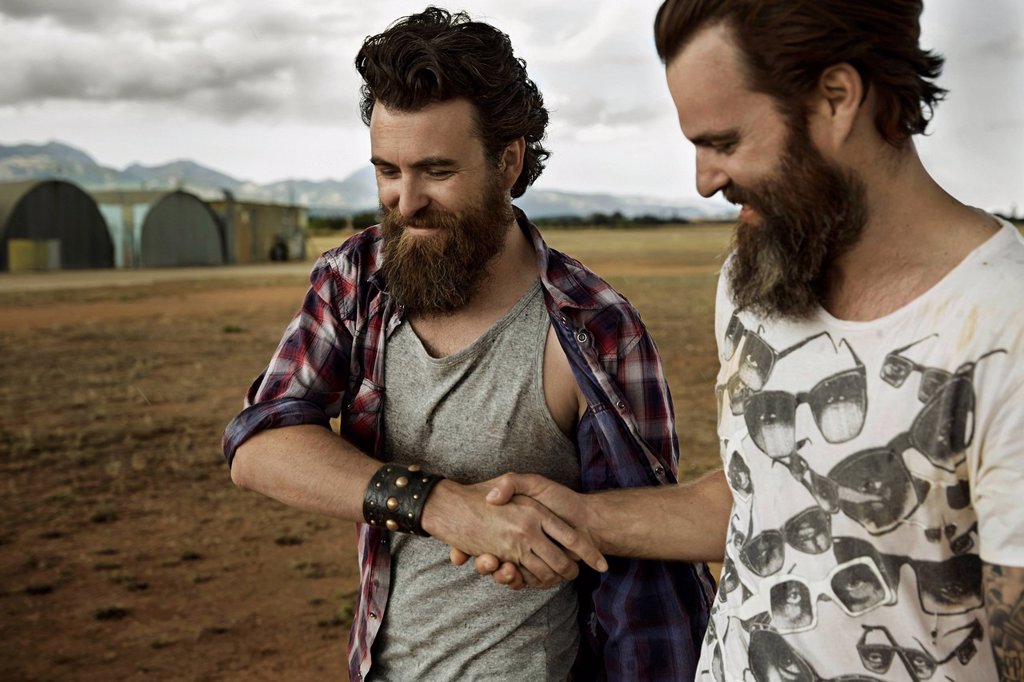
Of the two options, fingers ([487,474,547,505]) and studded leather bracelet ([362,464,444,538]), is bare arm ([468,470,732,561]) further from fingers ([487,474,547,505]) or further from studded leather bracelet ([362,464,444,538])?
studded leather bracelet ([362,464,444,538])

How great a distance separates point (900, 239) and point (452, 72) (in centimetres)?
129

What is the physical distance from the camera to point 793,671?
1.64 metres

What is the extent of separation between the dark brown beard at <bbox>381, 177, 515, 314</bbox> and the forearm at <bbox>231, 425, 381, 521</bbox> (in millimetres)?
421

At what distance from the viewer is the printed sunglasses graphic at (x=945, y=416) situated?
141cm

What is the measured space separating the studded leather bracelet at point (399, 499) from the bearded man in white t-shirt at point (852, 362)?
0.70 meters

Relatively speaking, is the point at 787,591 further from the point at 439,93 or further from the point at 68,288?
the point at 68,288

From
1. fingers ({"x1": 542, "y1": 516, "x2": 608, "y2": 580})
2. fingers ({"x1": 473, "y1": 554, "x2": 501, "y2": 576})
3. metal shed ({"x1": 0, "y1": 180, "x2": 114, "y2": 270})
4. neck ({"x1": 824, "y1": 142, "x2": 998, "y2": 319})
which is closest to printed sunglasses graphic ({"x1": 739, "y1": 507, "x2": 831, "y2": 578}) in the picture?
neck ({"x1": 824, "y1": 142, "x2": 998, "y2": 319})

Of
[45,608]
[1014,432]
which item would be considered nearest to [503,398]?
[1014,432]

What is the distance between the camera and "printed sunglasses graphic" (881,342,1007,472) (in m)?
1.41

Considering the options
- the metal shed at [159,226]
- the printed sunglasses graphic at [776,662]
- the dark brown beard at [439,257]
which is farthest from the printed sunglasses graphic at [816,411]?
the metal shed at [159,226]

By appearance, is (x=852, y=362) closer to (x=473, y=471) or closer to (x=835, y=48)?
(x=835, y=48)

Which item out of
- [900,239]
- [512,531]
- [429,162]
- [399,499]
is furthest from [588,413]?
[900,239]

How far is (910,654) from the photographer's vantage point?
1.53m

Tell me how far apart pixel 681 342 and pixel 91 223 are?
52.4 feet
